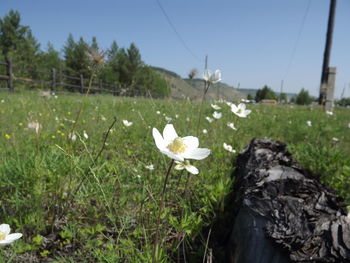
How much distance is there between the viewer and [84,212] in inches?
67.3

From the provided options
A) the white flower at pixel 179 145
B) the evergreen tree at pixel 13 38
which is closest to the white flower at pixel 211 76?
the white flower at pixel 179 145

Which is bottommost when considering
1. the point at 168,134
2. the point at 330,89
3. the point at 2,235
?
the point at 2,235

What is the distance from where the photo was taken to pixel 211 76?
1855 mm

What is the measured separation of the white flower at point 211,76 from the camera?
5.89ft

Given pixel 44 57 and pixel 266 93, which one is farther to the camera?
pixel 266 93

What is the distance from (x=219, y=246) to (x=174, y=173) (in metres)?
0.96

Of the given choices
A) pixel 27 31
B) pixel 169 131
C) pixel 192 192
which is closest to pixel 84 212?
pixel 192 192

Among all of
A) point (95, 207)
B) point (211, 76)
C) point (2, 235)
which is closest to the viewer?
point (2, 235)

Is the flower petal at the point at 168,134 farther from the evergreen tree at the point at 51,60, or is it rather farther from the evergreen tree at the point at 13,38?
the evergreen tree at the point at 51,60

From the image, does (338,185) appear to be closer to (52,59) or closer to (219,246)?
(219,246)

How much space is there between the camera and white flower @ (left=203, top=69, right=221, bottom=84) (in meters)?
1.79

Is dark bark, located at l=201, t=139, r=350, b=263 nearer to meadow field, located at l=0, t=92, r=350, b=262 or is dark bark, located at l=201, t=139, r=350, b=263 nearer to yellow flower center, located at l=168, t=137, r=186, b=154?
meadow field, located at l=0, t=92, r=350, b=262

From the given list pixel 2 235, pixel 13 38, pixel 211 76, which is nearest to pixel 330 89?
pixel 211 76

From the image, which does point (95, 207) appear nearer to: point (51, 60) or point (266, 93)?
point (51, 60)
